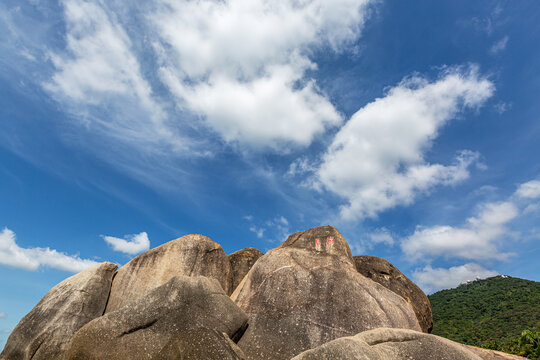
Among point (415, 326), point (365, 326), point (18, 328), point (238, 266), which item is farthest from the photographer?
→ point (238, 266)

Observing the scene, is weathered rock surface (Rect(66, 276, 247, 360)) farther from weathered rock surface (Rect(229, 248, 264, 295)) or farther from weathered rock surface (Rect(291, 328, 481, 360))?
weathered rock surface (Rect(229, 248, 264, 295))

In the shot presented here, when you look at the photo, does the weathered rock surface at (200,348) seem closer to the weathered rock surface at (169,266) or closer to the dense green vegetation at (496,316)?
the weathered rock surface at (169,266)

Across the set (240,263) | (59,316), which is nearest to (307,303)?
(240,263)

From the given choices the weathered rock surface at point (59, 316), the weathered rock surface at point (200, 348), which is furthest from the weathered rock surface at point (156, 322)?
the weathered rock surface at point (59, 316)

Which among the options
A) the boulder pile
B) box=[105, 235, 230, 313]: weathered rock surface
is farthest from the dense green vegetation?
box=[105, 235, 230, 313]: weathered rock surface

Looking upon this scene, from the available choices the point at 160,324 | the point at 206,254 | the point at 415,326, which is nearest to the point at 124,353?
the point at 160,324

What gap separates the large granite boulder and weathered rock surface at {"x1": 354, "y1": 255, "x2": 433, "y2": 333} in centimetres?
254

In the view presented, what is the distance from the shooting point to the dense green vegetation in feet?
121

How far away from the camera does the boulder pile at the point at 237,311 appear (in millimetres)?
9062

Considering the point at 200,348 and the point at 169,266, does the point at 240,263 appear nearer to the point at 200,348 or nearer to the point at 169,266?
the point at 169,266

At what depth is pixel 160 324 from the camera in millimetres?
9797

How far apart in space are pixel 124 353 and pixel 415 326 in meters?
8.45

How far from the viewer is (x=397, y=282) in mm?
15109

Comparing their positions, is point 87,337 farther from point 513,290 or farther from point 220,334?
point 513,290
